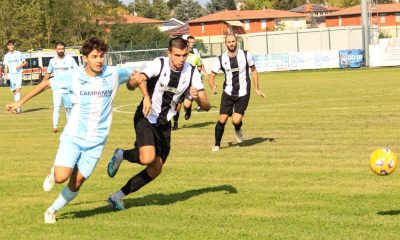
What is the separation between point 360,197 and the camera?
32.9 feet

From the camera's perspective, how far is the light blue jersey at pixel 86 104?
8.89 metres

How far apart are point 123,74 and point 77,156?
1.12 m

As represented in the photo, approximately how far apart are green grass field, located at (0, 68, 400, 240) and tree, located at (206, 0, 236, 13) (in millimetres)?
150533

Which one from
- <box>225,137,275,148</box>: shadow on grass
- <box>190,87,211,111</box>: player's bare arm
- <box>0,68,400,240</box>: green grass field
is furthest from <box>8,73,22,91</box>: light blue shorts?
<box>190,87,211,111</box>: player's bare arm

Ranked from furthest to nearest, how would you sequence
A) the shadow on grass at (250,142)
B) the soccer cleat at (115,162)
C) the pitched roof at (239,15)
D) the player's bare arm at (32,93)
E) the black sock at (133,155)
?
the pitched roof at (239,15)
the shadow on grass at (250,142)
the soccer cleat at (115,162)
the black sock at (133,155)
the player's bare arm at (32,93)

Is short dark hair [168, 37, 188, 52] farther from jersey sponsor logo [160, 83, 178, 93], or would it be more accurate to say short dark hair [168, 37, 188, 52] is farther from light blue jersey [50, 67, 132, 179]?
light blue jersey [50, 67, 132, 179]

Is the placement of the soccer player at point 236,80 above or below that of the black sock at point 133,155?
above

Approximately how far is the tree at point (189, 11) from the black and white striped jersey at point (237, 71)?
512ft

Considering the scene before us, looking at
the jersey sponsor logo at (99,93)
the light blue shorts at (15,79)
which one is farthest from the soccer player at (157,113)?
the light blue shorts at (15,79)

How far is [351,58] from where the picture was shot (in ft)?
186

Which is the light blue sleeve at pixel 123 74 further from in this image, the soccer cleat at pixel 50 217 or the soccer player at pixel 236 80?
the soccer player at pixel 236 80

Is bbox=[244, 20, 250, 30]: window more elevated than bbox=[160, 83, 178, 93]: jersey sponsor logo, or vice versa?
bbox=[244, 20, 250, 30]: window

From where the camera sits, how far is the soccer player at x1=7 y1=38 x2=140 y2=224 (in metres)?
8.78

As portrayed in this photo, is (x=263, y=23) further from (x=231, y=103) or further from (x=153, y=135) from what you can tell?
(x=153, y=135)
